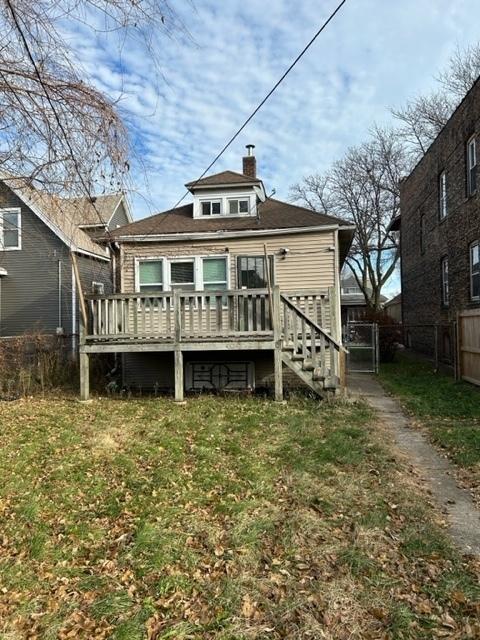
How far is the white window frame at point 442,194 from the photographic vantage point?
16.5 metres

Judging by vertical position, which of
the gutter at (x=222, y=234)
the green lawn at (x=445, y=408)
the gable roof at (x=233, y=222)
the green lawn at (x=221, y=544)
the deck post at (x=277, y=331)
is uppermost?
the gable roof at (x=233, y=222)

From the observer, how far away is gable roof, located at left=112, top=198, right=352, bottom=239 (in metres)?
11.6

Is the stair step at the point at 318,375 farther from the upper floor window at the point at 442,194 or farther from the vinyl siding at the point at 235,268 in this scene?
the upper floor window at the point at 442,194

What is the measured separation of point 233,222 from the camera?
485 inches

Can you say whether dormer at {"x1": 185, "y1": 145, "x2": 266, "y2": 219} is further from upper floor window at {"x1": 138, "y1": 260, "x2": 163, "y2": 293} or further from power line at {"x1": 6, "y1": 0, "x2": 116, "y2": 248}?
power line at {"x1": 6, "y1": 0, "x2": 116, "y2": 248}

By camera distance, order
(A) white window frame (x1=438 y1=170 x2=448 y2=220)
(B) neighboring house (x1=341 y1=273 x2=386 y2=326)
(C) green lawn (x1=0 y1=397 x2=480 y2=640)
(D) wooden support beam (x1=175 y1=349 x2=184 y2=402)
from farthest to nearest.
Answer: (B) neighboring house (x1=341 y1=273 x2=386 y2=326), (A) white window frame (x1=438 y1=170 x2=448 y2=220), (D) wooden support beam (x1=175 y1=349 x2=184 y2=402), (C) green lawn (x1=0 y1=397 x2=480 y2=640)

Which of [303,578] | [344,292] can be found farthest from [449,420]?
[344,292]

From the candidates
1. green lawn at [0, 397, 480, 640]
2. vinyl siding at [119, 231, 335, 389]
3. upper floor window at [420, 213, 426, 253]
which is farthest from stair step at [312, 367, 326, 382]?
upper floor window at [420, 213, 426, 253]

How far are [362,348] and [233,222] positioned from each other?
7.52 meters

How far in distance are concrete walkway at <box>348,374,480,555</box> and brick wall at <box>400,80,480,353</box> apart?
21.7 feet

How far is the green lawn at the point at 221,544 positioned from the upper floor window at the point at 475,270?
343 inches

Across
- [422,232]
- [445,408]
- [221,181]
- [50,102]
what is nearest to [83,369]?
[221,181]

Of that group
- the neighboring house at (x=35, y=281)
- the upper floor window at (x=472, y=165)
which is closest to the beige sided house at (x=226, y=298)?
the upper floor window at (x=472, y=165)

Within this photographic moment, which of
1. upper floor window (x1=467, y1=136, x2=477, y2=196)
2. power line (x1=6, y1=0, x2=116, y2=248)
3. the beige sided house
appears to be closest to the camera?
power line (x1=6, y1=0, x2=116, y2=248)
